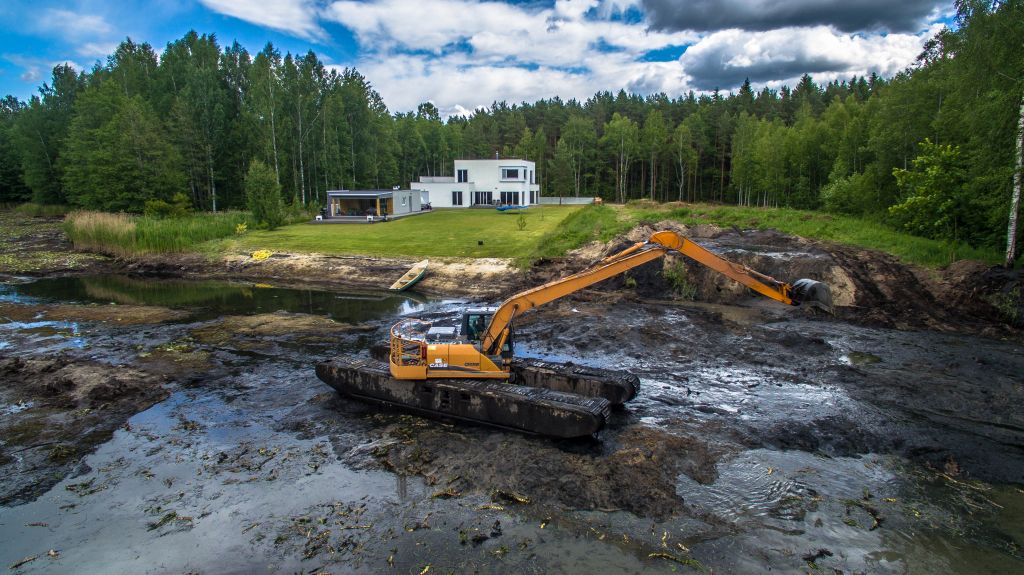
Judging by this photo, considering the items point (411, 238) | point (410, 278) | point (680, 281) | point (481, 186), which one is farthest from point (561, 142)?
point (680, 281)

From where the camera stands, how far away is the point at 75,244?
4159cm

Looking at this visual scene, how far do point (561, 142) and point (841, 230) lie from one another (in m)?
51.3

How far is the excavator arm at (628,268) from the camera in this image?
12414 mm

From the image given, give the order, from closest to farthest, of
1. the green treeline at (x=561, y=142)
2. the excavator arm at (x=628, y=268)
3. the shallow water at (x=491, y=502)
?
1. the shallow water at (x=491, y=502)
2. the excavator arm at (x=628, y=268)
3. the green treeline at (x=561, y=142)

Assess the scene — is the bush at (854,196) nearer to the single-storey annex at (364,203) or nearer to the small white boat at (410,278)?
the small white boat at (410,278)

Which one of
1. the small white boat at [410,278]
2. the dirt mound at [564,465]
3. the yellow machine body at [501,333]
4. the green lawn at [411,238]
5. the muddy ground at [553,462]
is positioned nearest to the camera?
the muddy ground at [553,462]

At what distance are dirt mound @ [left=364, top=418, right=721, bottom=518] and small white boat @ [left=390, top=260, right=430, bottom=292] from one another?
1722cm

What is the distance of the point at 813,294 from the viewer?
11.4 m

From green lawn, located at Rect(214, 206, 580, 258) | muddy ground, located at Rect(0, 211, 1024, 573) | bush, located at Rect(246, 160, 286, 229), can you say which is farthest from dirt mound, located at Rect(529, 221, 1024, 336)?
bush, located at Rect(246, 160, 286, 229)

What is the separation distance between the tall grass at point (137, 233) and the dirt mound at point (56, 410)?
77.9ft

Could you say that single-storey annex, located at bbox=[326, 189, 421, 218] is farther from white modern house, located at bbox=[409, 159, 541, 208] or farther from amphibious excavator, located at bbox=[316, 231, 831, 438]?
amphibious excavator, located at bbox=[316, 231, 831, 438]

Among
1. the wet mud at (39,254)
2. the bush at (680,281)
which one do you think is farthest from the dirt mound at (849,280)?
the wet mud at (39,254)

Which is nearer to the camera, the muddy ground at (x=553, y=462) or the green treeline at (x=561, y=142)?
the muddy ground at (x=553, y=462)

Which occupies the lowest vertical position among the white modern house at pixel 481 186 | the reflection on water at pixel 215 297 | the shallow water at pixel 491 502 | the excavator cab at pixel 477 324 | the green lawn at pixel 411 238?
the shallow water at pixel 491 502
